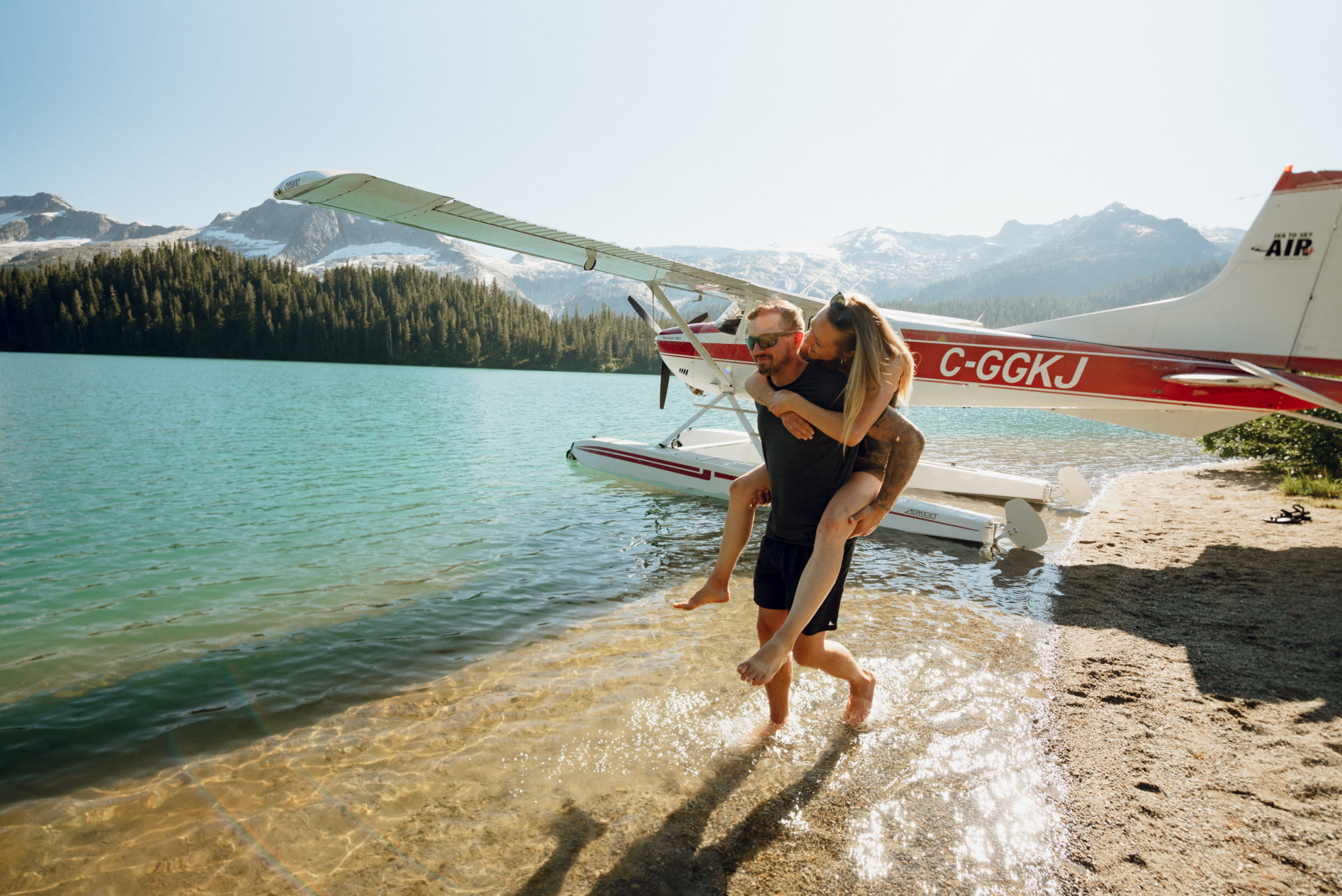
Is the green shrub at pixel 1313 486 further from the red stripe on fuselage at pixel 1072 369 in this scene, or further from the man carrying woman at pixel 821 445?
the man carrying woman at pixel 821 445

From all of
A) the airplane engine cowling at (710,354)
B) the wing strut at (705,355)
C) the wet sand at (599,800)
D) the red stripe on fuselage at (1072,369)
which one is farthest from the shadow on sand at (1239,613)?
the airplane engine cowling at (710,354)

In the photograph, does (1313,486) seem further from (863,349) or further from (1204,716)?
(863,349)

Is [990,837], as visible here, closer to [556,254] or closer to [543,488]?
[556,254]

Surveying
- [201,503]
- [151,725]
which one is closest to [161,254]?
[201,503]

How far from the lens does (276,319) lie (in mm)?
90375

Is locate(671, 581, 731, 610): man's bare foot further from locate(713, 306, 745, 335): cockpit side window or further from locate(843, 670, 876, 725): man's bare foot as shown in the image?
locate(713, 306, 745, 335): cockpit side window

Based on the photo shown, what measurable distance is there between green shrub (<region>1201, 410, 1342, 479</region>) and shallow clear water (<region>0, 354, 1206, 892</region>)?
4.46 m

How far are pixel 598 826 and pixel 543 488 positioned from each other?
27.1 feet

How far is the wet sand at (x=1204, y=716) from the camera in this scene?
225 cm

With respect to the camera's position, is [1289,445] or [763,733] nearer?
[763,733]

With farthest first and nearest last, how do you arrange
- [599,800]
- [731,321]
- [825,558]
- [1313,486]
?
[731,321], [1313,486], [599,800], [825,558]

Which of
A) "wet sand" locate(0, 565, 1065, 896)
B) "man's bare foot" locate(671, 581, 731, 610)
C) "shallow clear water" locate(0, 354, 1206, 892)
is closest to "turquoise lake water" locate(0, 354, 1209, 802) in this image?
"shallow clear water" locate(0, 354, 1206, 892)

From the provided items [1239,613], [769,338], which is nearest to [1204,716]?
[1239,613]

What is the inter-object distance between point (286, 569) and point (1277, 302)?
10994 millimetres
